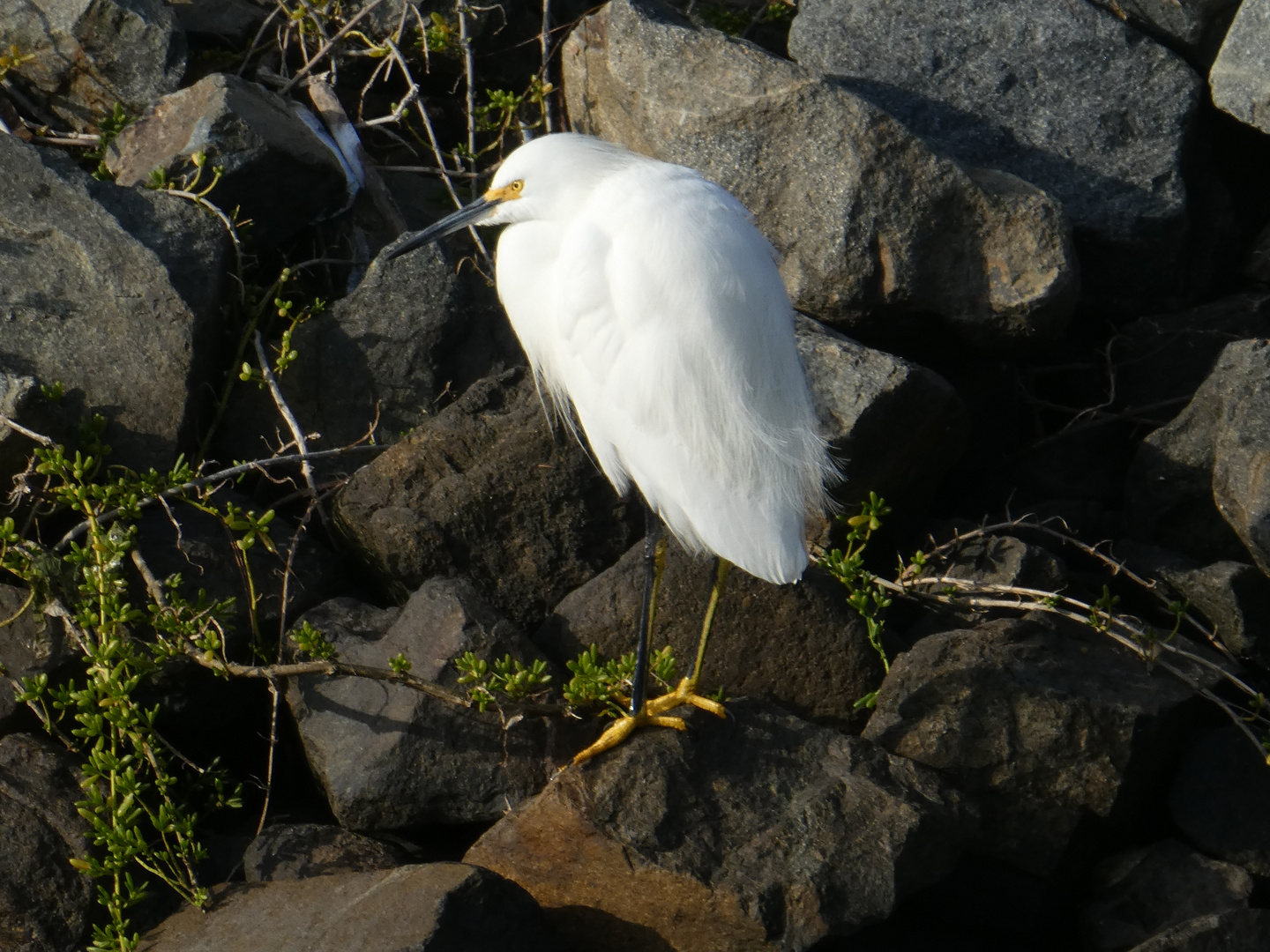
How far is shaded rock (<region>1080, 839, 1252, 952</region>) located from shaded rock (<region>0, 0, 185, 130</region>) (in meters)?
3.30

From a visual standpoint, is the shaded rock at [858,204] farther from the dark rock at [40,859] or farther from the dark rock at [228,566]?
the dark rock at [40,859]

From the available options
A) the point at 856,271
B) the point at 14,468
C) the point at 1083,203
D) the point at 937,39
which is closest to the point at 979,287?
the point at 856,271

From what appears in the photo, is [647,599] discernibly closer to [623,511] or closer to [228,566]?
[623,511]

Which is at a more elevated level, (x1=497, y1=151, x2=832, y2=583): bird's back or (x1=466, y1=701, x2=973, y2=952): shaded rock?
(x1=497, y1=151, x2=832, y2=583): bird's back

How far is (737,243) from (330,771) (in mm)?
1352

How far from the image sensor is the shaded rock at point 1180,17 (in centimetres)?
384

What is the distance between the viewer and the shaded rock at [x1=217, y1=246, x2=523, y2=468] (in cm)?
334

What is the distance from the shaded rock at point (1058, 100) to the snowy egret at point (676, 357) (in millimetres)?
1353

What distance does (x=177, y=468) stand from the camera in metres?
2.79

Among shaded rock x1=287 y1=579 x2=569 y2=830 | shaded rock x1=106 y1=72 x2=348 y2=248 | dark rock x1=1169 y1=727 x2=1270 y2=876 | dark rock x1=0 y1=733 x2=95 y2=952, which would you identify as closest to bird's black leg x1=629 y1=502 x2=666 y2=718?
shaded rock x1=287 y1=579 x2=569 y2=830

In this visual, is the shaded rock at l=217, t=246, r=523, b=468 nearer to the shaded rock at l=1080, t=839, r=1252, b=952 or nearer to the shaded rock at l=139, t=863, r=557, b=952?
the shaded rock at l=139, t=863, r=557, b=952

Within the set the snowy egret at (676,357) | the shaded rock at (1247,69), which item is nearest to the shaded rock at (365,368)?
the snowy egret at (676,357)

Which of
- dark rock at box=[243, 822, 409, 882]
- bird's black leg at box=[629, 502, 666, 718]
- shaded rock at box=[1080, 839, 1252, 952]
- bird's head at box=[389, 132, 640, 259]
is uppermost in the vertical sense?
bird's head at box=[389, 132, 640, 259]

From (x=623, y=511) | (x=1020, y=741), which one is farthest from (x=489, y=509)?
(x=1020, y=741)
